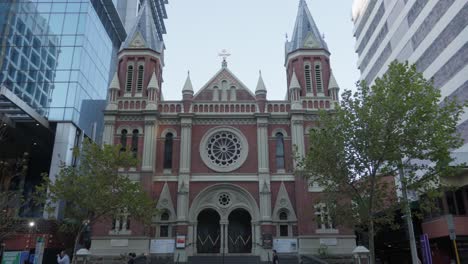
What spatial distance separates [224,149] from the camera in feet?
111

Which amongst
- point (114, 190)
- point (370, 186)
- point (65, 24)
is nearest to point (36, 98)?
point (65, 24)

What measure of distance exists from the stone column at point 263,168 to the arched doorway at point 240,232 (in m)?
2.36

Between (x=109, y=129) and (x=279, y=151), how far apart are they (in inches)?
580

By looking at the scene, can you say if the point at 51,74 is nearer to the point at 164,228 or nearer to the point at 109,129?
the point at 109,129

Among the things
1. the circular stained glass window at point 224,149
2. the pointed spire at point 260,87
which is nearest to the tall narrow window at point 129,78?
the circular stained glass window at point 224,149

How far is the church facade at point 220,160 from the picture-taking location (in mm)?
30547

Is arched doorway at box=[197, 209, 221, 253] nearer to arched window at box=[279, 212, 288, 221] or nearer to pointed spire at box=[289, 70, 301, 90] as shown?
arched window at box=[279, 212, 288, 221]

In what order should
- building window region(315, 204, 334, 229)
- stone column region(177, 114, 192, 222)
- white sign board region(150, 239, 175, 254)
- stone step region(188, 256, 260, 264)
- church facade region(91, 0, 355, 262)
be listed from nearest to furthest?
building window region(315, 204, 334, 229), stone step region(188, 256, 260, 264), white sign board region(150, 239, 175, 254), church facade region(91, 0, 355, 262), stone column region(177, 114, 192, 222)

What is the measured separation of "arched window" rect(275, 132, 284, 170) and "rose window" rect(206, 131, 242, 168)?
331cm

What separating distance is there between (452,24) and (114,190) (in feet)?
92.3

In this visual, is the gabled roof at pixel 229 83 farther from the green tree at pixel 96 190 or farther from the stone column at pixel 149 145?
the green tree at pixel 96 190

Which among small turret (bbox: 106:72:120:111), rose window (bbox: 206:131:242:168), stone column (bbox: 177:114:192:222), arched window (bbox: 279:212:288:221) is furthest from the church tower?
small turret (bbox: 106:72:120:111)

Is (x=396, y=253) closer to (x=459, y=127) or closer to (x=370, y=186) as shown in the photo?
(x=459, y=127)

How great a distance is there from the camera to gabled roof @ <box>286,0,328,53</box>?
37.9 metres
